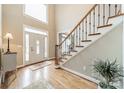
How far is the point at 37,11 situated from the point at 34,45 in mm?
1994

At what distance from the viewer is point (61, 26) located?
8766mm

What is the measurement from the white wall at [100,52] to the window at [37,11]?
3427 millimetres

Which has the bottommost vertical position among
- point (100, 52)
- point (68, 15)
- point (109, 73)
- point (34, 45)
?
point (109, 73)

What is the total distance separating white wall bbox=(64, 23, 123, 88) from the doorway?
7.94 feet

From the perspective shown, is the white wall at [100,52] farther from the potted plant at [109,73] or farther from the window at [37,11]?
the window at [37,11]

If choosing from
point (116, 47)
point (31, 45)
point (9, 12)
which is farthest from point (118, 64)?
point (31, 45)

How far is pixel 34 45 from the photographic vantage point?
7.00 m

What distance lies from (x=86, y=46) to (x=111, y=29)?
1.11 m

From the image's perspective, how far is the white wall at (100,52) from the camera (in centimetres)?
306

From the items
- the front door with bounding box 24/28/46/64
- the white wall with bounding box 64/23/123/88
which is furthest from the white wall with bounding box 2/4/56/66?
the white wall with bounding box 64/23/123/88

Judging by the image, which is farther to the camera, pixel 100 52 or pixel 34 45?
pixel 34 45

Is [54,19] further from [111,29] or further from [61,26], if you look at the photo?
[111,29]

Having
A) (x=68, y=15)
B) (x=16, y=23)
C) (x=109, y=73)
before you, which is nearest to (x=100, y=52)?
(x=109, y=73)

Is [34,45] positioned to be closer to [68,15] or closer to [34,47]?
[34,47]
